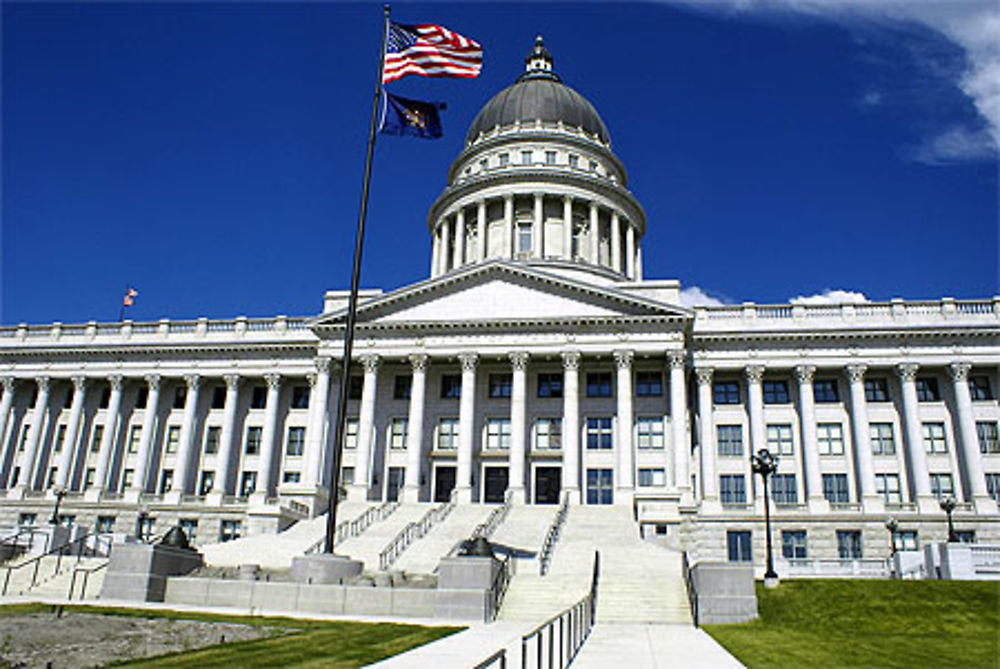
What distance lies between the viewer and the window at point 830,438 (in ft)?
151

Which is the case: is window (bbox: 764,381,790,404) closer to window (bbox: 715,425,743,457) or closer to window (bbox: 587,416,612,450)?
window (bbox: 715,425,743,457)

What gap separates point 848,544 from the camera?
137ft

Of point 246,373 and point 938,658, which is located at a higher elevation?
point 246,373

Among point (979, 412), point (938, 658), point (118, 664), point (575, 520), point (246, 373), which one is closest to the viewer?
point (118, 664)

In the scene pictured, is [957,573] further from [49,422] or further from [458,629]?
[49,422]

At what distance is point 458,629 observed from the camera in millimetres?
18016

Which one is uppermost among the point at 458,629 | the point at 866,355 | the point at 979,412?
the point at 866,355

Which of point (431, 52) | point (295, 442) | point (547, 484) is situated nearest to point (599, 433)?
point (547, 484)

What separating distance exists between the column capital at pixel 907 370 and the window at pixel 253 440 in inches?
1641

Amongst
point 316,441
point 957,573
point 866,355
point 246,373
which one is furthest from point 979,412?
point 246,373

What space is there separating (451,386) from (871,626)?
3272 centimetres

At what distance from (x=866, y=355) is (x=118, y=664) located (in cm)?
4472

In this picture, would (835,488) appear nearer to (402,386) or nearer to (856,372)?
(856,372)

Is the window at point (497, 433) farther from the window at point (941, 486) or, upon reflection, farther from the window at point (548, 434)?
the window at point (941, 486)
